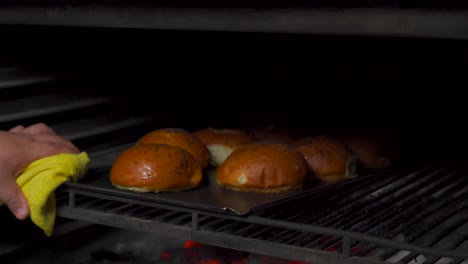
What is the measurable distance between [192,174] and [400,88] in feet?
3.60

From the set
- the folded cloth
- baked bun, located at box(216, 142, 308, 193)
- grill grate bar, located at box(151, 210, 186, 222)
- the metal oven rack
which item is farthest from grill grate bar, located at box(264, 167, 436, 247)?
the folded cloth

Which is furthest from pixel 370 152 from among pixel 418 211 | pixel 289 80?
pixel 289 80

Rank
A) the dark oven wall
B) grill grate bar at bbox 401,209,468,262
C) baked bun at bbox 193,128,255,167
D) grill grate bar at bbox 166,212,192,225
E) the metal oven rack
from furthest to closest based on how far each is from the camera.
A: the dark oven wall < baked bun at bbox 193,128,255,167 < grill grate bar at bbox 166,212,192,225 < grill grate bar at bbox 401,209,468,262 < the metal oven rack

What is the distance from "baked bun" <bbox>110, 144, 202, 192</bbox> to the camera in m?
1.79

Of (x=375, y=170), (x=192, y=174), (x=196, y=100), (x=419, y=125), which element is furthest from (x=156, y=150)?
(x=419, y=125)

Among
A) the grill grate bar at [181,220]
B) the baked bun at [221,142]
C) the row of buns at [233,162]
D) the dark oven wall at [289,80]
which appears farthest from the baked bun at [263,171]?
the dark oven wall at [289,80]

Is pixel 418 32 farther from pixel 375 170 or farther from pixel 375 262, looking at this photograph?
pixel 375 170

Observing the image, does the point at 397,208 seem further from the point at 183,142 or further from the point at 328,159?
the point at 183,142

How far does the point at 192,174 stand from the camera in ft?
6.07

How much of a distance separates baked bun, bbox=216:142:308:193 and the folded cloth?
37cm

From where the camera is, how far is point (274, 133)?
2279mm

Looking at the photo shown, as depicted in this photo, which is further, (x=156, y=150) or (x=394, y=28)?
(x=156, y=150)

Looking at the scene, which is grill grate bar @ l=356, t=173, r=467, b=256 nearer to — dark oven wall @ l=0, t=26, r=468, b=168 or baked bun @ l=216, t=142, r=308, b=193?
baked bun @ l=216, t=142, r=308, b=193

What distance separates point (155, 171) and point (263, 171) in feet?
0.84
